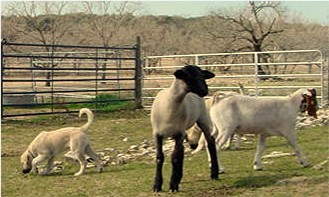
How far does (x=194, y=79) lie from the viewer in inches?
299

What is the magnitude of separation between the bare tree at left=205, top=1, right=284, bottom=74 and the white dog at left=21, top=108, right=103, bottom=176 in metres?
25.9

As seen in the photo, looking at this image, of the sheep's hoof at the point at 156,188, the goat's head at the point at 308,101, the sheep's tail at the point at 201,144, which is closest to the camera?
the sheep's hoof at the point at 156,188

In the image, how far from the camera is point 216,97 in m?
9.16

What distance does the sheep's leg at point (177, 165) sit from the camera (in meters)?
7.58

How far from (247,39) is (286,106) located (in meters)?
27.3

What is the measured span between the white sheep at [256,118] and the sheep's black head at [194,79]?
1.42 m

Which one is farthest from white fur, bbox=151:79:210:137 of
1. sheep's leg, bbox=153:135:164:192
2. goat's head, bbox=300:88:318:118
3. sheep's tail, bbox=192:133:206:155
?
sheep's tail, bbox=192:133:206:155

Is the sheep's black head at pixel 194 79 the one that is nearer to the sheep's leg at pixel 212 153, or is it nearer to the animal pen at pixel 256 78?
the sheep's leg at pixel 212 153

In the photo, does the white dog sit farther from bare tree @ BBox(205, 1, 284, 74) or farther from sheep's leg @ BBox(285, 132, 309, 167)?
bare tree @ BBox(205, 1, 284, 74)

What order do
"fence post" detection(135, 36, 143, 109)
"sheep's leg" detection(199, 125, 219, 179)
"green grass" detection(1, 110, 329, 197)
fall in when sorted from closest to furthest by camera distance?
"green grass" detection(1, 110, 329, 197), "sheep's leg" detection(199, 125, 219, 179), "fence post" detection(135, 36, 143, 109)

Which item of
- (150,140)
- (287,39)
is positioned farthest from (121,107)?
(287,39)

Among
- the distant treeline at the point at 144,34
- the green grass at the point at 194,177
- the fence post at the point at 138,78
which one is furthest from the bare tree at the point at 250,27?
the green grass at the point at 194,177

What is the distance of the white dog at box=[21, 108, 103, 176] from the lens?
370 inches

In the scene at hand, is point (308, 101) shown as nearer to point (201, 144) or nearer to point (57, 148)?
point (201, 144)
